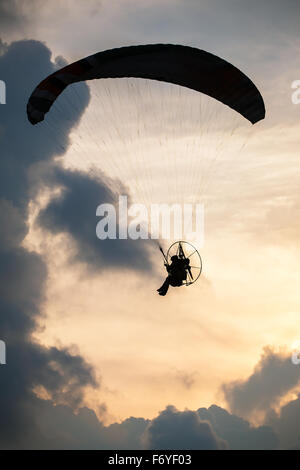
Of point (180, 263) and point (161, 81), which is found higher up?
point (161, 81)

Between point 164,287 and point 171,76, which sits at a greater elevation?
point 171,76

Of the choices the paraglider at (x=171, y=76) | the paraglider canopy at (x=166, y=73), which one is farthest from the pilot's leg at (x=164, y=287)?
the paraglider canopy at (x=166, y=73)

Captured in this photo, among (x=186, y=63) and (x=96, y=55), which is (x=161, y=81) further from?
(x=96, y=55)

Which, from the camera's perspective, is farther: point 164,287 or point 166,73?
point 166,73

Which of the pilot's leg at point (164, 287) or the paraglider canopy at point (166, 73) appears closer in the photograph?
the paraglider canopy at point (166, 73)

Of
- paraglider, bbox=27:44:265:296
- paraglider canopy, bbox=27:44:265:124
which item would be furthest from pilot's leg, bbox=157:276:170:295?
paraglider canopy, bbox=27:44:265:124

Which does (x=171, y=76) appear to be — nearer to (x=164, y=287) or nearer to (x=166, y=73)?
(x=166, y=73)

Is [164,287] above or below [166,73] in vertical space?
below

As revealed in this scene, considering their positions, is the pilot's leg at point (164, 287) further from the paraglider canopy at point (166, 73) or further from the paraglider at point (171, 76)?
the paraglider canopy at point (166, 73)

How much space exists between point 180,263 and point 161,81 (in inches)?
389

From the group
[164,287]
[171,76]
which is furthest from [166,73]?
[164,287]
